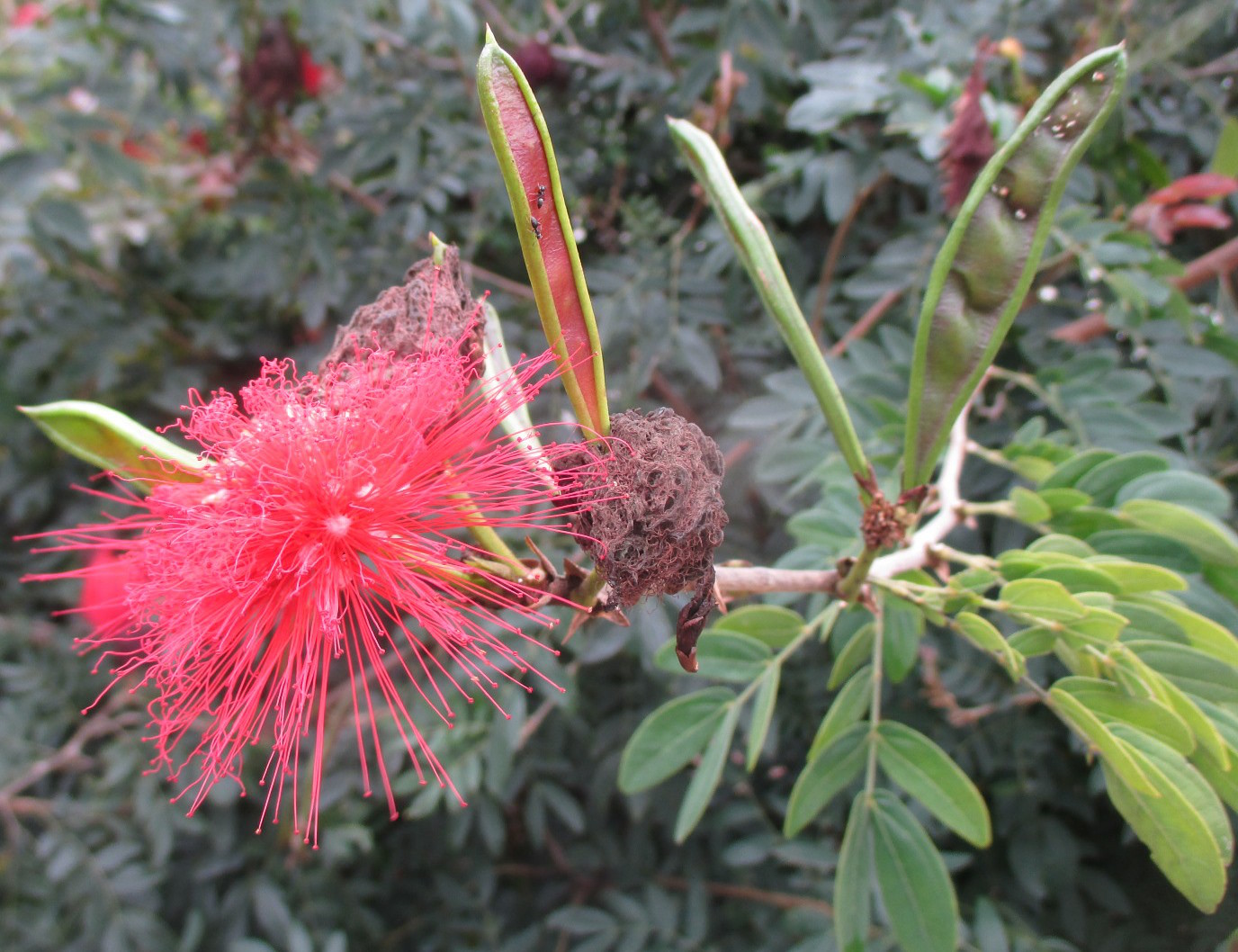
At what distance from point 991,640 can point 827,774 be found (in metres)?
0.29

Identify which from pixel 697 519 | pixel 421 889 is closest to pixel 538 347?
pixel 697 519

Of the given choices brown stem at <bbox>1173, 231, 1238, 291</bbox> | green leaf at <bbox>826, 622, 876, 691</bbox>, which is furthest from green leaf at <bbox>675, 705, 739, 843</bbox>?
brown stem at <bbox>1173, 231, 1238, 291</bbox>

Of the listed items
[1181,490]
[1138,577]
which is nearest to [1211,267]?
[1181,490]

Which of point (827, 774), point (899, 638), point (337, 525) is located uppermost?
point (337, 525)

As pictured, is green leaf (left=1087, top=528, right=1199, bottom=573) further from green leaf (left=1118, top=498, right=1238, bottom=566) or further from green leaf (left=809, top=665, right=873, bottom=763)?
green leaf (left=809, top=665, right=873, bottom=763)

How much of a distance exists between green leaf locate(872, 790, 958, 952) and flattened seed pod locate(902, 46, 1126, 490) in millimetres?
413

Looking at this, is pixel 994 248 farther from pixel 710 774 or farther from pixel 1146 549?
pixel 710 774

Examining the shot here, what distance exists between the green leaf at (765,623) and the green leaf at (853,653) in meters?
0.08

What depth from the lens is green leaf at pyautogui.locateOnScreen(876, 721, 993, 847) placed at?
859mm

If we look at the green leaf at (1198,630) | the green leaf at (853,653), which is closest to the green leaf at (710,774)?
the green leaf at (853,653)

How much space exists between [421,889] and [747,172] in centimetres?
199

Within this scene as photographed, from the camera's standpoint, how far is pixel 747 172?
82.0 inches

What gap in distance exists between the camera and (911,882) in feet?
2.89

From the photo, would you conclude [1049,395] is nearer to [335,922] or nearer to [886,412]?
[886,412]
